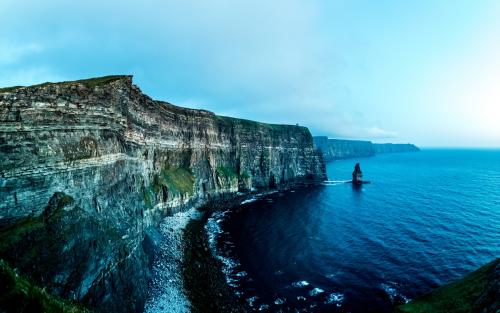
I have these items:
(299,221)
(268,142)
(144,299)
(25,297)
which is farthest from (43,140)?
(268,142)

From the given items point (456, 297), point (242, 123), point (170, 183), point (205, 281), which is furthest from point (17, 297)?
point (242, 123)

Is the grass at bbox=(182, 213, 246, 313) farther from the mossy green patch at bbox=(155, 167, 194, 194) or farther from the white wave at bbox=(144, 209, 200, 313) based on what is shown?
the mossy green patch at bbox=(155, 167, 194, 194)

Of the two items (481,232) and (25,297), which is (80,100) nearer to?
(25,297)

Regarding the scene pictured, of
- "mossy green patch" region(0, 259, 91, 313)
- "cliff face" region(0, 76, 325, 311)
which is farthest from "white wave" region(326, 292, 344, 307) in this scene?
"mossy green patch" region(0, 259, 91, 313)

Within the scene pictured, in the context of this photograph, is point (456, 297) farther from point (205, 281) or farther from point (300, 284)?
point (205, 281)

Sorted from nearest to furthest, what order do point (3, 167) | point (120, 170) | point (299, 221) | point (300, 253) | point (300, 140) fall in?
point (3, 167), point (120, 170), point (300, 253), point (299, 221), point (300, 140)

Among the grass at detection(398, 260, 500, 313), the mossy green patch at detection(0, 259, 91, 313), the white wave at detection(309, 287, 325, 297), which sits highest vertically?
the mossy green patch at detection(0, 259, 91, 313)

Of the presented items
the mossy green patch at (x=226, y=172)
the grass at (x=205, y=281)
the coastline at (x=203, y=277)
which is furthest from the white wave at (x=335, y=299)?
the mossy green patch at (x=226, y=172)

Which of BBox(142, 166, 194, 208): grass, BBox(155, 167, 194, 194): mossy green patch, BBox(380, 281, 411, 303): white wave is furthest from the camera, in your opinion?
BBox(155, 167, 194, 194): mossy green patch
